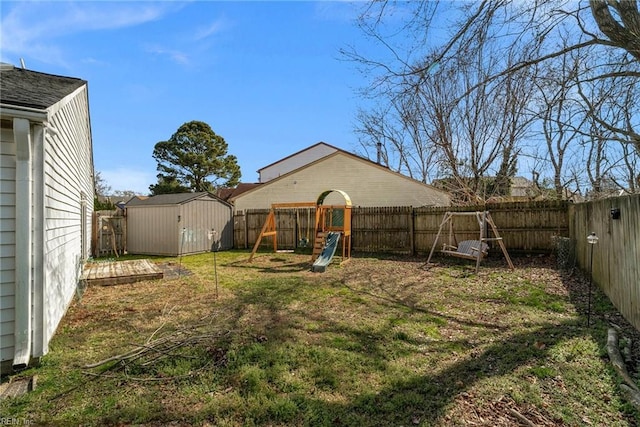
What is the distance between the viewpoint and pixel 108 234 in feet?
40.9

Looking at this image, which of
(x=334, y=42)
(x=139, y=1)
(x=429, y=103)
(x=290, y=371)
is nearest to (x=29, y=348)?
(x=290, y=371)

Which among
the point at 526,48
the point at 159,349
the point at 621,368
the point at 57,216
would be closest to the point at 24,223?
the point at 57,216

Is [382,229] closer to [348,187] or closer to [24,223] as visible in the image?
[348,187]

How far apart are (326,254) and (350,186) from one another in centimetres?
722

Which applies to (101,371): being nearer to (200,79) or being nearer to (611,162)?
(200,79)

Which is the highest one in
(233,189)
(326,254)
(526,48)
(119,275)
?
(233,189)

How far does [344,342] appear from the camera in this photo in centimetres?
377

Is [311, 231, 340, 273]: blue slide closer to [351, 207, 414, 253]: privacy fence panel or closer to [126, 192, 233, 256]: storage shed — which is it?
[351, 207, 414, 253]: privacy fence panel

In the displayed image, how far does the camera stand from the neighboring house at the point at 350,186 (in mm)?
15219

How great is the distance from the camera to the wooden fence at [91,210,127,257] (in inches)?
475

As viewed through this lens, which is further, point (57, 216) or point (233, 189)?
point (233, 189)

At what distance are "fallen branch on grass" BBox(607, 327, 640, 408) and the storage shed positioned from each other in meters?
11.0

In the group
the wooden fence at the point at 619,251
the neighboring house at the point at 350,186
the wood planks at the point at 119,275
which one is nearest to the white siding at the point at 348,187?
the neighboring house at the point at 350,186

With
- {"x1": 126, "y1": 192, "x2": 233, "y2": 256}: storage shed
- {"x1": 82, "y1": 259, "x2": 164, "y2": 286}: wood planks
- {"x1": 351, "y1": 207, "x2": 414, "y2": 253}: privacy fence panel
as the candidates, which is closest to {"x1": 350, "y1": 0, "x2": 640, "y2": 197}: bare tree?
{"x1": 351, "y1": 207, "x2": 414, "y2": 253}: privacy fence panel
